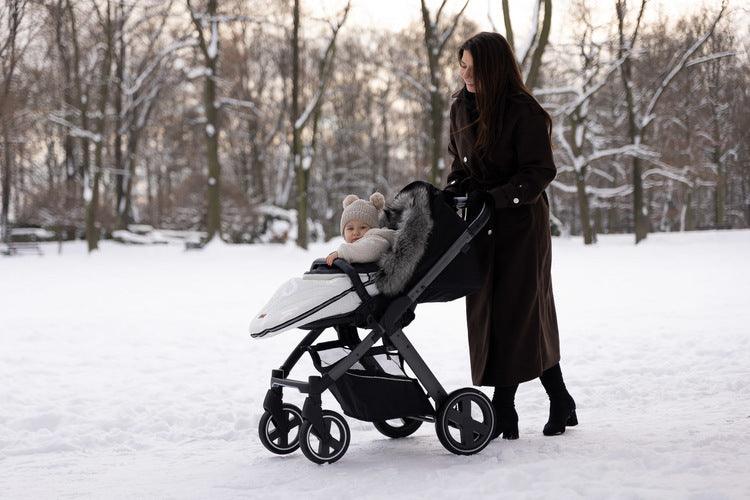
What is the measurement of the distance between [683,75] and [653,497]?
33.2m

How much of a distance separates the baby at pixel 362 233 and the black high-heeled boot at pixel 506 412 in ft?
3.28

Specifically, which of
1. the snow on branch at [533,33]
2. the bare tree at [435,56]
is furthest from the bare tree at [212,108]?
the snow on branch at [533,33]

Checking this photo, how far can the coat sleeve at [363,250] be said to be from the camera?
3763 millimetres

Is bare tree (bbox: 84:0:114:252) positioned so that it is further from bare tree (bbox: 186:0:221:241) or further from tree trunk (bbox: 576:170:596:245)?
tree trunk (bbox: 576:170:596:245)

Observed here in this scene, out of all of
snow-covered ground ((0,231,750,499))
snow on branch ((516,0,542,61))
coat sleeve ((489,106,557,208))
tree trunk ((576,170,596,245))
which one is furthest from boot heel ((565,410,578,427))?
tree trunk ((576,170,596,245))

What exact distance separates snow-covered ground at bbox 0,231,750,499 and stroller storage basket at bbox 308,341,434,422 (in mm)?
239

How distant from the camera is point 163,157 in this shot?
151ft

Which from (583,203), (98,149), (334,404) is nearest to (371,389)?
(334,404)

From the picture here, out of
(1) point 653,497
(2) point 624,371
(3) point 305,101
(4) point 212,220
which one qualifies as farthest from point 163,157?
(1) point 653,497

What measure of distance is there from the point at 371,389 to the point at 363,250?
2.12 ft

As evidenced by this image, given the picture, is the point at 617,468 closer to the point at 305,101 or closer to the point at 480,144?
the point at 480,144

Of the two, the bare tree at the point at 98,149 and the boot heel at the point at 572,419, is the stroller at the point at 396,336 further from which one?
the bare tree at the point at 98,149

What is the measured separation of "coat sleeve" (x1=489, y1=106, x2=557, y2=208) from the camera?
390cm

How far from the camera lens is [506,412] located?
163 inches
